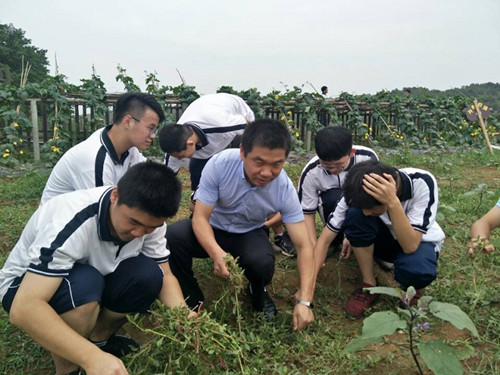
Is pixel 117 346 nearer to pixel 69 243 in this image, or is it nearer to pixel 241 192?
pixel 69 243

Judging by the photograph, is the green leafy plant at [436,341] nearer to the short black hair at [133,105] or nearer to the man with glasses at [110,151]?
the man with glasses at [110,151]

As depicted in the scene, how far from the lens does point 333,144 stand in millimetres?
2809

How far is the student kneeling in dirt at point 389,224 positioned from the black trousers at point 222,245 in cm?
38

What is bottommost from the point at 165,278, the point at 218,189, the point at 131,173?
the point at 165,278

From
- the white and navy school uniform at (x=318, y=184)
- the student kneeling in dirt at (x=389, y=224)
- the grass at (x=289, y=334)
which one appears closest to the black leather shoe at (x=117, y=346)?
the grass at (x=289, y=334)

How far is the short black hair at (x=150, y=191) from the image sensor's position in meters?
1.69

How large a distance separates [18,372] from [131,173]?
108cm

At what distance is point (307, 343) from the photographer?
2240 millimetres

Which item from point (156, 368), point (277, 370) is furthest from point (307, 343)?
point (156, 368)

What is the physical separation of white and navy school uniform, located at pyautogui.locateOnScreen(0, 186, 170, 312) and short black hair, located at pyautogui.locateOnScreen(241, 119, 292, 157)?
29.0 inches

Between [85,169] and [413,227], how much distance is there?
1.79 m

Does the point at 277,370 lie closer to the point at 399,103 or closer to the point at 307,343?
the point at 307,343

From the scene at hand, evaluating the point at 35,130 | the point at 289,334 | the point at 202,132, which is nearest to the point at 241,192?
the point at 289,334

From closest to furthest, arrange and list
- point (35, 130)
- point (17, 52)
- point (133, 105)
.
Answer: point (133, 105), point (35, 130), point (17, 52)
